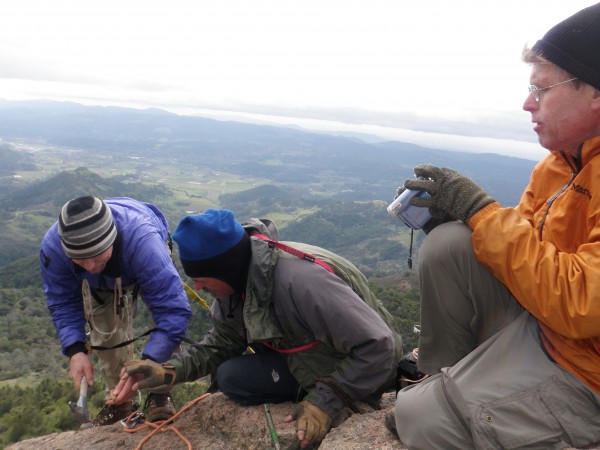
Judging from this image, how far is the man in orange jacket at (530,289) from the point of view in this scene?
86.5 inches

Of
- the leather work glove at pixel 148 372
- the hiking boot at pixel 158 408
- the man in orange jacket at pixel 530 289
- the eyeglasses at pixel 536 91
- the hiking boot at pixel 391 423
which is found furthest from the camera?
the hiking boot at pixel 158 408

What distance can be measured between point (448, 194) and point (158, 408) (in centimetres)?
373

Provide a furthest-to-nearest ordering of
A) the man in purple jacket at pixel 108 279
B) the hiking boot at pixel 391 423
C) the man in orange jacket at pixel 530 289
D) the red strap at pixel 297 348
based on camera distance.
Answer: the man in purple jacket at pixel 108 279 → the red strap at pixel 297 348 → the hiking boot at pixel 391 423 → the man in orange jacket at pixel 530 289

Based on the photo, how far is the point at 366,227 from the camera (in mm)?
162875

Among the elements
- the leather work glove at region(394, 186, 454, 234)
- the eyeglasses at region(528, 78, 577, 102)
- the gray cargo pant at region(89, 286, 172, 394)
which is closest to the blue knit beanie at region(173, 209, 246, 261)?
the leather work glove at region(394, 186, 454, 234)

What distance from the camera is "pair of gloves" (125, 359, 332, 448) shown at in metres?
3.50

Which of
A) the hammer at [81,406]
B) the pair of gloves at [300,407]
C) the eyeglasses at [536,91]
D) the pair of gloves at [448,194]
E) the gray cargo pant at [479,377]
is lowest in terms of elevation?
the hammer at [81,406]

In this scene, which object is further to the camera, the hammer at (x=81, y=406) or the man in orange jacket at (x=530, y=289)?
the hammer at (x=81, y=406)

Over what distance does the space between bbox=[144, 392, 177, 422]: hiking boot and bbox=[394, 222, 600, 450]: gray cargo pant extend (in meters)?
2.66

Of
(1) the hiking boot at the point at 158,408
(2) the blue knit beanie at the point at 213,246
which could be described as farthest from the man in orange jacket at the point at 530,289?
(1) the hiking boot at the point at 158,408

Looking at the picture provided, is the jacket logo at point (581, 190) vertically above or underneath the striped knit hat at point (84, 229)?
above

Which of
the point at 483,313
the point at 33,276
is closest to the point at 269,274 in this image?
the point at 483,313

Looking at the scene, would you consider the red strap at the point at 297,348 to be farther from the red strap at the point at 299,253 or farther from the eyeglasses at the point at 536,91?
the eyeglasses at the point at 536,91

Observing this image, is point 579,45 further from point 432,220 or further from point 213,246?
point 213,246
